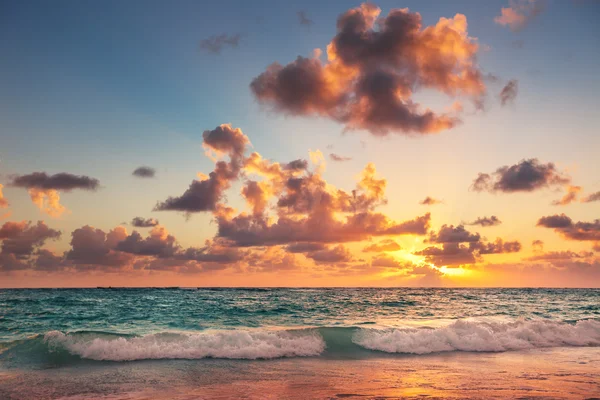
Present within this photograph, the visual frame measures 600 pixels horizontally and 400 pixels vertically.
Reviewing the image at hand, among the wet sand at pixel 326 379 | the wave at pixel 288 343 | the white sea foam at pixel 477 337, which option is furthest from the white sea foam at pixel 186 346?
the white sea foam at pixel 477 337

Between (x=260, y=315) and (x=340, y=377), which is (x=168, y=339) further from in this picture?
(x=260, y=315)

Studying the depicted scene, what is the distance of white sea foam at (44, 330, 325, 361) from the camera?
17797mm

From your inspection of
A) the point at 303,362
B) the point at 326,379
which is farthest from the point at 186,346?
the point at 326,379

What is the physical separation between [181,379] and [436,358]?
1067 centimetres

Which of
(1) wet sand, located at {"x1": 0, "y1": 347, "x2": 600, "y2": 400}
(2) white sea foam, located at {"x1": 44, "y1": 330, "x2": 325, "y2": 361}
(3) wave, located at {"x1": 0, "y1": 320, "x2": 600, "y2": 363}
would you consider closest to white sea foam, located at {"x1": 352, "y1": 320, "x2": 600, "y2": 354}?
(3) wave, located at {"x1": 0, "y1": 320, "x2": 600, "y2": 363}

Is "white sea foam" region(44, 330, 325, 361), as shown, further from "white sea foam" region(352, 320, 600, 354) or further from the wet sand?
"white sea foam" region(352, 320, 600, 354)

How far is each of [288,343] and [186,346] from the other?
4611 mm

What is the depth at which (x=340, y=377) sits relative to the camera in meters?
13.7

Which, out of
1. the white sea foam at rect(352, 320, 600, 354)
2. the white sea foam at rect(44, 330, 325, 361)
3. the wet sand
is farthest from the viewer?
the white sea foam at rect(352, 320, 600, 354)

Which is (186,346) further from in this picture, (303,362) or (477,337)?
(477,337)

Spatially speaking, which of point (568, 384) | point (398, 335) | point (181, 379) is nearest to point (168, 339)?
Answer: point (181, 379)

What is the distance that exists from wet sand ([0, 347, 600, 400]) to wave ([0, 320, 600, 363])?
3.64 ft

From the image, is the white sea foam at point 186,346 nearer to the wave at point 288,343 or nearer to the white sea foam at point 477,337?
the wave at point 288,343

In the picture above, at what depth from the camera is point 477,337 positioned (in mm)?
20844
